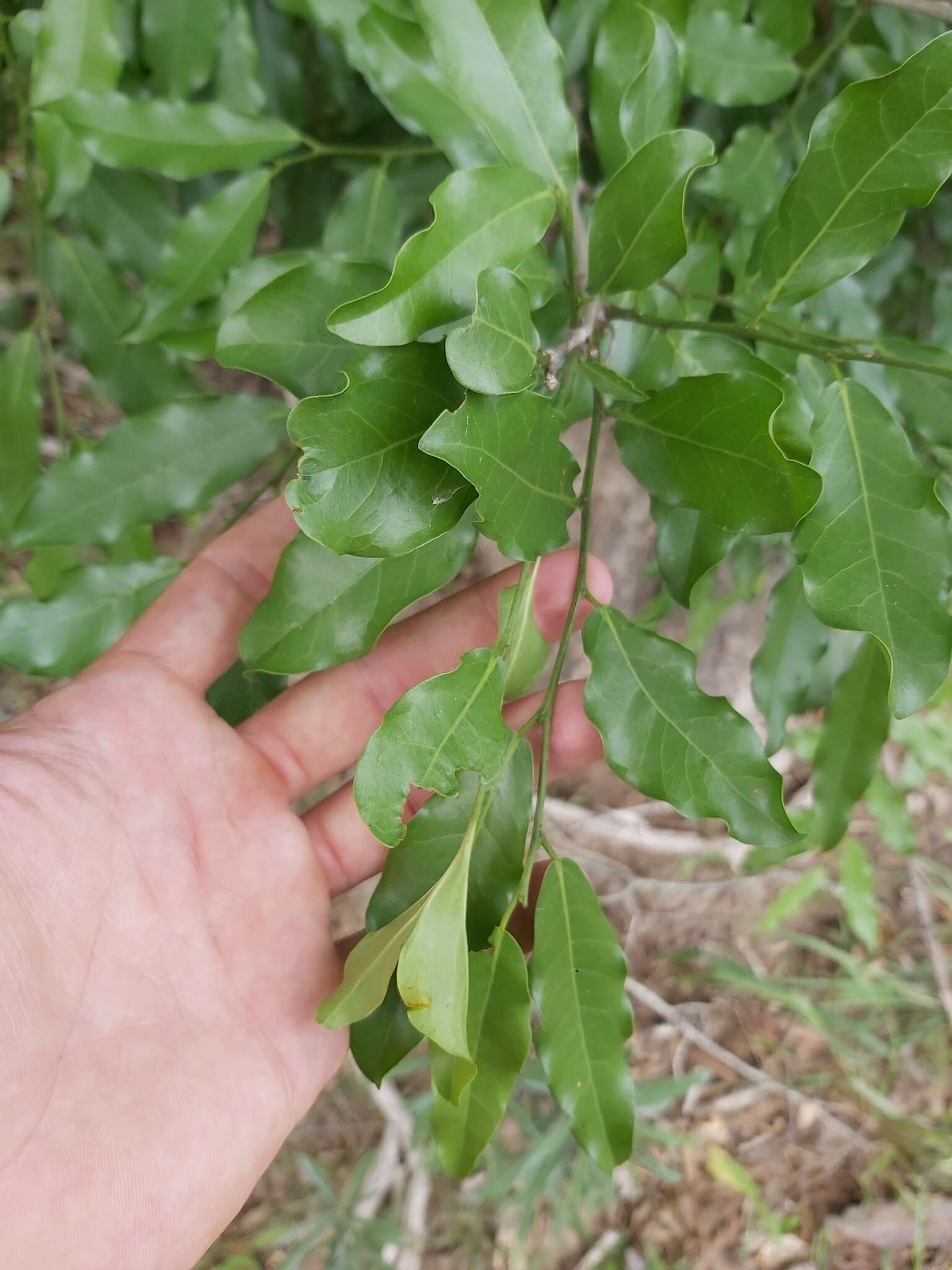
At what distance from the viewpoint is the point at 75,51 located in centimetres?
91

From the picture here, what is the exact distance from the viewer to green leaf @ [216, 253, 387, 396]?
74 cm

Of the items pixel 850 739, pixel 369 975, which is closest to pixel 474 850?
pixel 369 975

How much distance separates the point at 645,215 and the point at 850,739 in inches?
29.4

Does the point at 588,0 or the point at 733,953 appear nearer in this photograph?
the point at 588,0

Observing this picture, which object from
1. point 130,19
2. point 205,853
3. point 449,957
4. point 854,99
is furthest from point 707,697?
point 130,19

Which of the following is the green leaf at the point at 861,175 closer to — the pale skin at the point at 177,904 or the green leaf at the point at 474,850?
the pale skin at the point at 177,904

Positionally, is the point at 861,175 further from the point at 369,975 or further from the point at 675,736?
the point at 369,975

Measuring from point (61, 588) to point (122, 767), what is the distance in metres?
0.22

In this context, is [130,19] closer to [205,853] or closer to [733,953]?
[205,853]

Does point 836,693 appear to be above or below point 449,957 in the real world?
below

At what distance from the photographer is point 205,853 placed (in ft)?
3.22

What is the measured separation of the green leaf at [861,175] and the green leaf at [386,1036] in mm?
714

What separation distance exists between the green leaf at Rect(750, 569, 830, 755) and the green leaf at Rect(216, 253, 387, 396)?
642mm

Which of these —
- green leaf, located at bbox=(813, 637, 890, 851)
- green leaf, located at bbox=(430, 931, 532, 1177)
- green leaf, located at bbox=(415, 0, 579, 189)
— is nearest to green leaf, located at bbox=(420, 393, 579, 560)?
green leaf, located at bbox=(415, 0, 579, 189)
